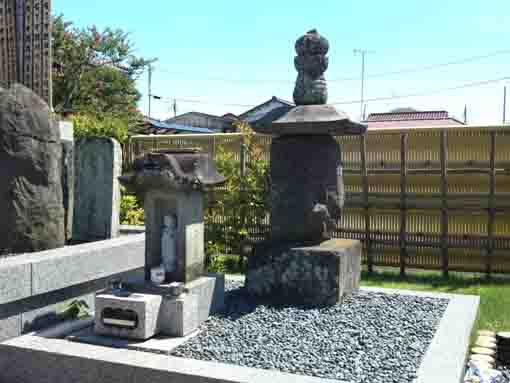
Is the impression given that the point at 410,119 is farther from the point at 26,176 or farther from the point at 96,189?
the point at 26,176

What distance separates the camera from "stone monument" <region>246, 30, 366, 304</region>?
5.65m

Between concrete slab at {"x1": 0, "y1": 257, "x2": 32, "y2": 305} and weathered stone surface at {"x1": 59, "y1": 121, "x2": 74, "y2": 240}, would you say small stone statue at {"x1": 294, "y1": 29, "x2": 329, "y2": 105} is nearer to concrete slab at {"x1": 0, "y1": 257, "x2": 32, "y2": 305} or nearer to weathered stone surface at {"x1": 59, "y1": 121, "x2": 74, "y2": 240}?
weathered stone surface at {"x1": 59, "y1": 121, "x2": 74, "y2": 240}

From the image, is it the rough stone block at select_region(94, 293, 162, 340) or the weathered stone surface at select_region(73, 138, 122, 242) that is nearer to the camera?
the rough stone block at select_region(94, 293, 162, 340)

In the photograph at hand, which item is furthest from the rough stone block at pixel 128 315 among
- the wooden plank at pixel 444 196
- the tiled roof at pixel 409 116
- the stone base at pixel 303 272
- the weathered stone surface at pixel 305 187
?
the tiled roof at pixel 409 116

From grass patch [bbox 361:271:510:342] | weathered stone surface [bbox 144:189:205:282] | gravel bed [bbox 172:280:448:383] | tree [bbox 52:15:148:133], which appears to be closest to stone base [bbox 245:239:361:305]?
gravel bed [bbox 172:280:448:383]

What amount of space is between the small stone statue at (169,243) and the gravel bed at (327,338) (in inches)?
24.9

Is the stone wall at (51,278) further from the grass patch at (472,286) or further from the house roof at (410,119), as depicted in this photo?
the house roof at (410,119)

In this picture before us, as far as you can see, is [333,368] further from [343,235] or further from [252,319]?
[343,235]

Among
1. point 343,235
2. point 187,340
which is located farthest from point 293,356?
point 343,235

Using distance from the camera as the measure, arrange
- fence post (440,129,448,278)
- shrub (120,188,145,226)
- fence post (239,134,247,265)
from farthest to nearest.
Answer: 1. shrub (120,188,145,226)
2. fence post (239,134,247,265)
3. fence post (440,129,448,278)

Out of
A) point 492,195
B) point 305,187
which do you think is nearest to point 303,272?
point 305,187

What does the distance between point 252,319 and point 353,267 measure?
4.93ft

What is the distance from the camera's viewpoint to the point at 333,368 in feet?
13.4

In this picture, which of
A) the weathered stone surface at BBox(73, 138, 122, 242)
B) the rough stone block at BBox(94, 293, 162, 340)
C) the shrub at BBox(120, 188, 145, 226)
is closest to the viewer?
the rough stone block at BBox(94, 293, 162, 340)
